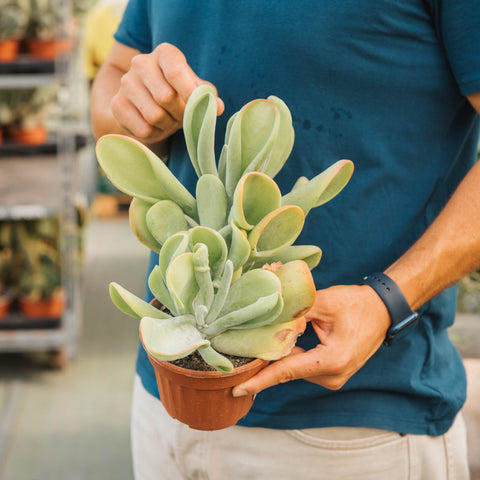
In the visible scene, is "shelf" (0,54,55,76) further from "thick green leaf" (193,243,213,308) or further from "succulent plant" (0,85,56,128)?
"thick green leaf" (193,243,213,308)

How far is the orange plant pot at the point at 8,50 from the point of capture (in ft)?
7.78

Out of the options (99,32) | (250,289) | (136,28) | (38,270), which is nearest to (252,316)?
(250,289)

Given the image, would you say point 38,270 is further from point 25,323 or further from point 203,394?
point 203,394

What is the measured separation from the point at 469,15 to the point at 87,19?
4340 millimetres

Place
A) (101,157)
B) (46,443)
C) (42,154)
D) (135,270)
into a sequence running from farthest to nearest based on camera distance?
(135,270) < (42,154) < (46,443) < (101,157)

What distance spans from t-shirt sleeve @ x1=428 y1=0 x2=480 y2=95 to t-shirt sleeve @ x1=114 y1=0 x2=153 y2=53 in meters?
0.44

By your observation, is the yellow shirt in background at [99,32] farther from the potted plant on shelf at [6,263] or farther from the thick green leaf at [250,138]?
the thick green leaf at [250,138]

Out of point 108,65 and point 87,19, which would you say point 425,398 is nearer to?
point 108,65

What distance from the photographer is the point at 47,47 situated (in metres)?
2.45

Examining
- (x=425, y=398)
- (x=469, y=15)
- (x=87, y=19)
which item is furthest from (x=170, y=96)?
(x=87, y=19)

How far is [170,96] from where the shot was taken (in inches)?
24.8

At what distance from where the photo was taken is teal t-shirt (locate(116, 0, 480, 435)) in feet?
2.31

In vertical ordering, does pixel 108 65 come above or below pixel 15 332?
above

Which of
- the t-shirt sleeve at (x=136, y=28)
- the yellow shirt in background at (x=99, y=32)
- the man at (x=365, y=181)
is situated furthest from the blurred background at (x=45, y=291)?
the t-shirt sleeve at (x=136, y=28)
